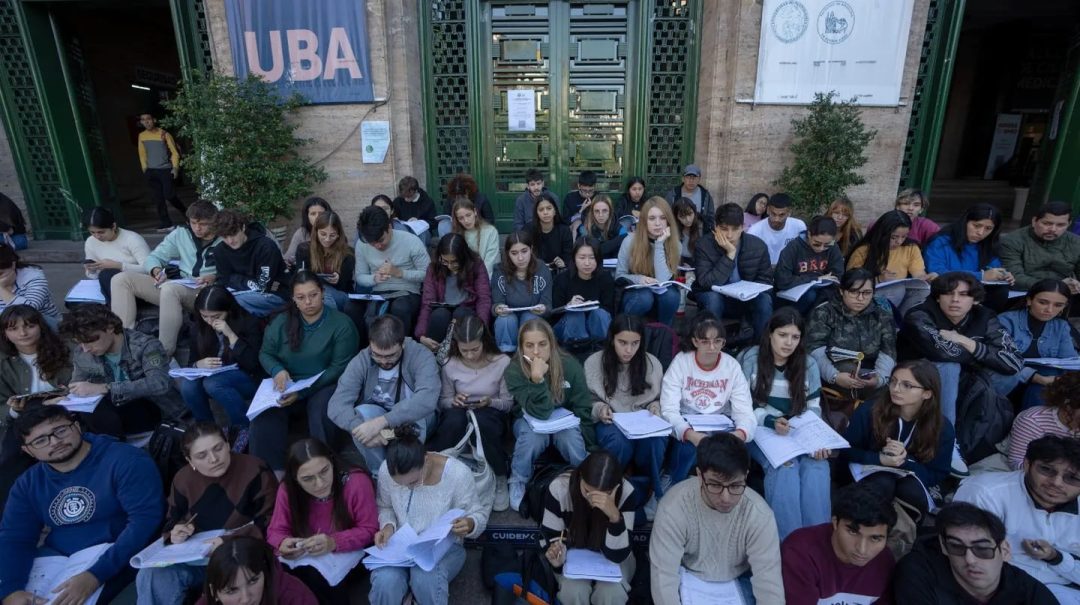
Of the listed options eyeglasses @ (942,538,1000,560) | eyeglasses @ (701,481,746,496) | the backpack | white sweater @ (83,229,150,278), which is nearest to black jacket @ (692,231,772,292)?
the backpack

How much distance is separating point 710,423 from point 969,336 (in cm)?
227

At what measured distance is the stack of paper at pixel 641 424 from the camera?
304 cm

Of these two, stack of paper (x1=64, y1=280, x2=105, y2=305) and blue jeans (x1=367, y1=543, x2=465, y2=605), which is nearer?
blue jeans (x1=367, y1=543, x2=465, y2=605)

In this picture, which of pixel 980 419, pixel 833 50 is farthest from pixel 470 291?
pixel 833 50

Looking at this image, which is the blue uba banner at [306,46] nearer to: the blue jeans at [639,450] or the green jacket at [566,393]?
the green jacket at [566,393]

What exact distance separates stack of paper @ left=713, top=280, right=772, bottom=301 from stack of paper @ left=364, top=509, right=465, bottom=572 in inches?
117

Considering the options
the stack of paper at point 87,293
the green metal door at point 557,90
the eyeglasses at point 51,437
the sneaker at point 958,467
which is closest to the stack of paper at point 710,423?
the sneaker at point 958,467

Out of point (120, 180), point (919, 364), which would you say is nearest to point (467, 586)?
point (919, 364)

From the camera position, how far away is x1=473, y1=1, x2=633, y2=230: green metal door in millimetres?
7281

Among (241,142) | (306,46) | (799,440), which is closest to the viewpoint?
(799,440)

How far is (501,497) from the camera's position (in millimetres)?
3320

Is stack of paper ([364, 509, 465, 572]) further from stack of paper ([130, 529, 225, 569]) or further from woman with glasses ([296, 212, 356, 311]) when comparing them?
woman with glasses ([296, 212, 356, 311])

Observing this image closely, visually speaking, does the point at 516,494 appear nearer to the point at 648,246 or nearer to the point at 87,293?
the point at 648,246

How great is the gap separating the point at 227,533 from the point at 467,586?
1.31 metres
